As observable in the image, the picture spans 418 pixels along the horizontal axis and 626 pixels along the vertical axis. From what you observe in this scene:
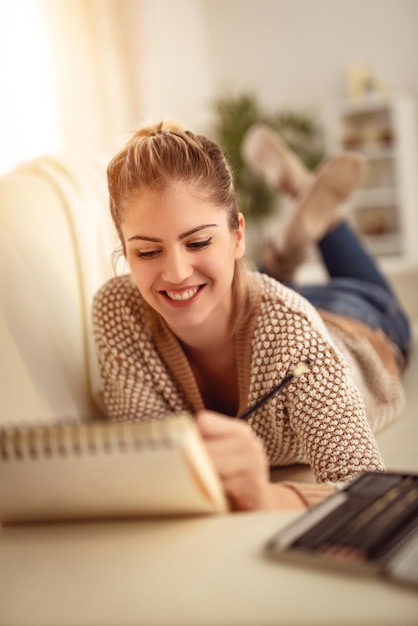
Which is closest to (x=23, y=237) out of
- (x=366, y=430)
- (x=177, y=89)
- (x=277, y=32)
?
(x=366, y=430)

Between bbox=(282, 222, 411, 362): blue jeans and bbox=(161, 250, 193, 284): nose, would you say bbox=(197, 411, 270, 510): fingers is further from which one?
bbox=(282, 222, 411, 362): blue jeans

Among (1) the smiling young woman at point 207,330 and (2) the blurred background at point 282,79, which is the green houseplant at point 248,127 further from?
(1) the smiling young woman at point 207,330

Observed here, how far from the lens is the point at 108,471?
0.71m

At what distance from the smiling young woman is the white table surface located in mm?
180

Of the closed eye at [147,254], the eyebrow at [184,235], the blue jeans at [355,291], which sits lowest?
the blue jeans at [355,291]

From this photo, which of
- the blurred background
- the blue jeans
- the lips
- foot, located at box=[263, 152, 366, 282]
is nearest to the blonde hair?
the lips

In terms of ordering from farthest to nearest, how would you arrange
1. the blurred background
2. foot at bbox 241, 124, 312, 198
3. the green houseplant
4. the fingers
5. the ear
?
the green houseplant < the blurred background < foot at bbox 241, 124, 312, 198 < the ear < the fingers

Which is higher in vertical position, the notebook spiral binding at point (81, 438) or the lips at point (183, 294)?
the lips at point (183, 294)

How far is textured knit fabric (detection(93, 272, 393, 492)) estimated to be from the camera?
3.67 ft

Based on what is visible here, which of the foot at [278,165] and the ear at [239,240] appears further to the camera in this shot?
the foot at [278,165]

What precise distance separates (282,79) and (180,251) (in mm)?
4644

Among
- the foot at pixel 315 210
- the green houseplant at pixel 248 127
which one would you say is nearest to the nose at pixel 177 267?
the foot at pixel 315 210

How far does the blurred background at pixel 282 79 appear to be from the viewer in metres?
4.54

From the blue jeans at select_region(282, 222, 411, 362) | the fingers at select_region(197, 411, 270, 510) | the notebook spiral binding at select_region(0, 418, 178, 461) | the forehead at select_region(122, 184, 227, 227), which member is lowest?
the blue jeans at select_region(282, 222, 411, 362)
